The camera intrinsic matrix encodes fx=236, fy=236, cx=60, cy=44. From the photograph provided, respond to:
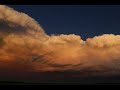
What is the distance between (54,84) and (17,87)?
37 cm

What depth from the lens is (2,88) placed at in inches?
92.5

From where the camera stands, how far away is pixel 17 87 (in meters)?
2.36
